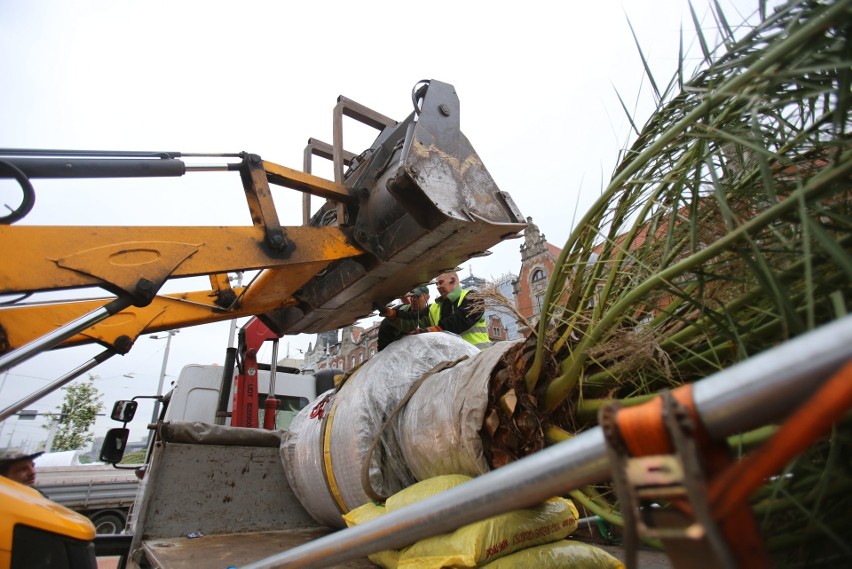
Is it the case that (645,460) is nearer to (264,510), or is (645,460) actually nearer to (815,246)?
(815,246)

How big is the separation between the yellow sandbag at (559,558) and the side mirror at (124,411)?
11.2 ft

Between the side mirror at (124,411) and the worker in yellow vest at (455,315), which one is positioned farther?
the side mirror at (124,411)

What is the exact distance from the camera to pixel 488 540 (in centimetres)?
153

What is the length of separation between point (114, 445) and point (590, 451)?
13.4ft

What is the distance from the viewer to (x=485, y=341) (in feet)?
11.2

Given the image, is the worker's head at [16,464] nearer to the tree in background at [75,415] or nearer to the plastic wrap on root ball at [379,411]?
the plastic wrap on root ball at [379,411]

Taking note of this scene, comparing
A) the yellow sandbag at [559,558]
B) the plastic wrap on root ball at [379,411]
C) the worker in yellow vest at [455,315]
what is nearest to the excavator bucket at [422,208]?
A: the plastic wrap on root ball at [379,411]

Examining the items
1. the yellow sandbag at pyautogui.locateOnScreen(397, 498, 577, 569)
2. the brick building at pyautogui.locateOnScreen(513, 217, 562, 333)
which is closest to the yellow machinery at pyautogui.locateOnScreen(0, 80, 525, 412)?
the yellow sandbag at pyautogui.locateOnScreen(397, 498, 577, 569)

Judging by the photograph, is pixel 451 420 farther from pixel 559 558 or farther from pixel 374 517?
pixel 559 558

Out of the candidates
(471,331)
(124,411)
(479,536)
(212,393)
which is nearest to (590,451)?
(479,536)

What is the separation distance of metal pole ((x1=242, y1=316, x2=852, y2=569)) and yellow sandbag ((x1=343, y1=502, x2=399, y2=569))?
91 cm

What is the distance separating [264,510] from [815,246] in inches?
127

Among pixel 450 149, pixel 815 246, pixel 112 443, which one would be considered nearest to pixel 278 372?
pixel 112 443

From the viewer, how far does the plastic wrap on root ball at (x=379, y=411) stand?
218 cm
